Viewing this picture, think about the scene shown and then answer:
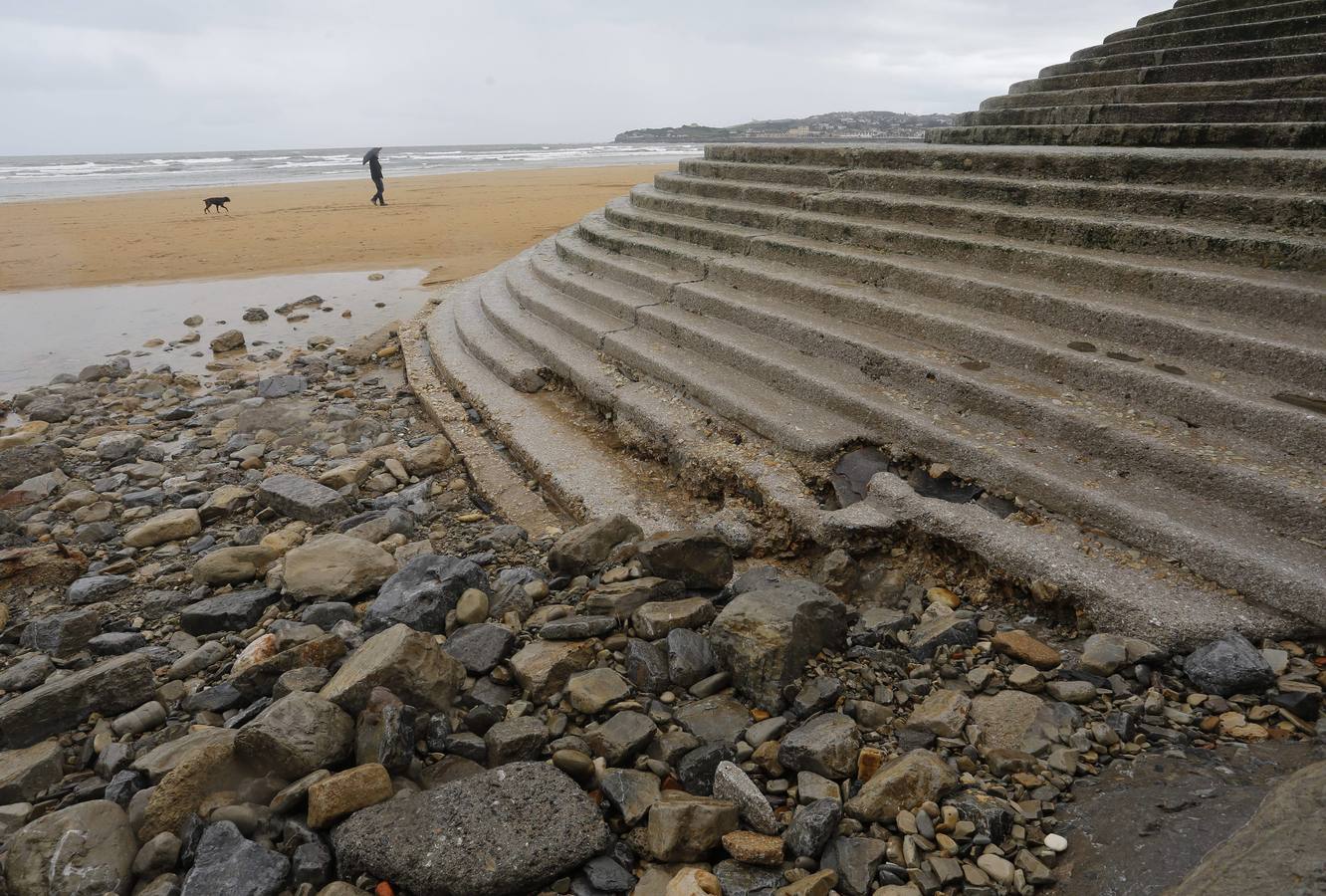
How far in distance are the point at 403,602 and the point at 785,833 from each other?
1.75 meters

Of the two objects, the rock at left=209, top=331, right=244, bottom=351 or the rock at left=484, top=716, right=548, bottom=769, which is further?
the rock at left=209, top=331, right=244, bottom=351

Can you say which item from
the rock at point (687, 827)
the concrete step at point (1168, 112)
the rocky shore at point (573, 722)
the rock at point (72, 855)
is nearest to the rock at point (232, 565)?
the rocky shore at point (573, 722)

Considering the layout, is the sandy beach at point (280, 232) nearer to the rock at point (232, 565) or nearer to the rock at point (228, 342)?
the rock at point (228, 342)

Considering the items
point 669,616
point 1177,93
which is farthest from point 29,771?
point 1177,93

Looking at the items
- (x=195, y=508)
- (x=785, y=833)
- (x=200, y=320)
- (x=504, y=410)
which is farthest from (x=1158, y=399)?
(x=200, y=320)

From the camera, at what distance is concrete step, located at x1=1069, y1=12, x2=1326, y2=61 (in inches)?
219

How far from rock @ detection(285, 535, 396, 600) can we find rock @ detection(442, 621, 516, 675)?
0.73 meters

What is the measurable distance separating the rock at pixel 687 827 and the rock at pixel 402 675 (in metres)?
0.86

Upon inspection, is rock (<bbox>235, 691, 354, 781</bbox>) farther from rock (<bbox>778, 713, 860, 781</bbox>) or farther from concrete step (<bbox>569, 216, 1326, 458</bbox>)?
concrete step (<bbox>569, 216, 1326, 458</bbox>)

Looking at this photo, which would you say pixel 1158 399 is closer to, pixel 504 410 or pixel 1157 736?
pixel 1157 736

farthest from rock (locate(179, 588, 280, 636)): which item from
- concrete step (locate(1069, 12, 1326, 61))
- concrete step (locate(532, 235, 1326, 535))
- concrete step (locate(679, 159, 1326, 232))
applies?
concrete step (locate(1069, 12, 1326, 61))

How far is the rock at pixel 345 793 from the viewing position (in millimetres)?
1886

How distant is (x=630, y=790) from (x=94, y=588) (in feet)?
9.87

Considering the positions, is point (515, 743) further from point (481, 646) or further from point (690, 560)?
point (690, 560)
